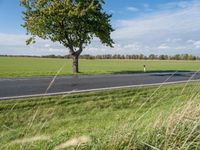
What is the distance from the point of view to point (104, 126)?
7250 millimetres

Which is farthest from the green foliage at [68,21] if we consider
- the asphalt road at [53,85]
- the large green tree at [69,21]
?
the asphalt road at [53,85]

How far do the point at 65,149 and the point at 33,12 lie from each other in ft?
83.1

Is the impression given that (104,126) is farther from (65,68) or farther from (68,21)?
(65,68)

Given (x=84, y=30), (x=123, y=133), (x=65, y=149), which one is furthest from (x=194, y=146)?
(x=84, y=30)

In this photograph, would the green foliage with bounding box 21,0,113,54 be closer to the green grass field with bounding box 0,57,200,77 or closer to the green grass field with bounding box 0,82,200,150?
the green grass field with bounding box 0,57,200,77

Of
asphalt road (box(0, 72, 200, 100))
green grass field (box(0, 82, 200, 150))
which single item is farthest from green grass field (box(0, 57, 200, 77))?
green grass field (box(0, 82, 200, 150))

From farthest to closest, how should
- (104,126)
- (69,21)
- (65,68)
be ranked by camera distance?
(65,68)
(69,21)
(104,126)

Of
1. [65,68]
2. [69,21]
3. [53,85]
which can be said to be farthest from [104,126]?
[65,68]

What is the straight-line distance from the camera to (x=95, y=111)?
430 inches

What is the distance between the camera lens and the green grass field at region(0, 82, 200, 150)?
3564 millimetres

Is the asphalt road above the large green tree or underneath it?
underneath

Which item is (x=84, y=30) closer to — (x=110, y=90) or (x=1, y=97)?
(x=110, y=90)

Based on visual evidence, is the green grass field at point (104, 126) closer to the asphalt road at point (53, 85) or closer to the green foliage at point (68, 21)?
the asphalt road at point (53, 85)

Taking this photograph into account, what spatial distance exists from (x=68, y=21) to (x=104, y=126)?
20.9 m
